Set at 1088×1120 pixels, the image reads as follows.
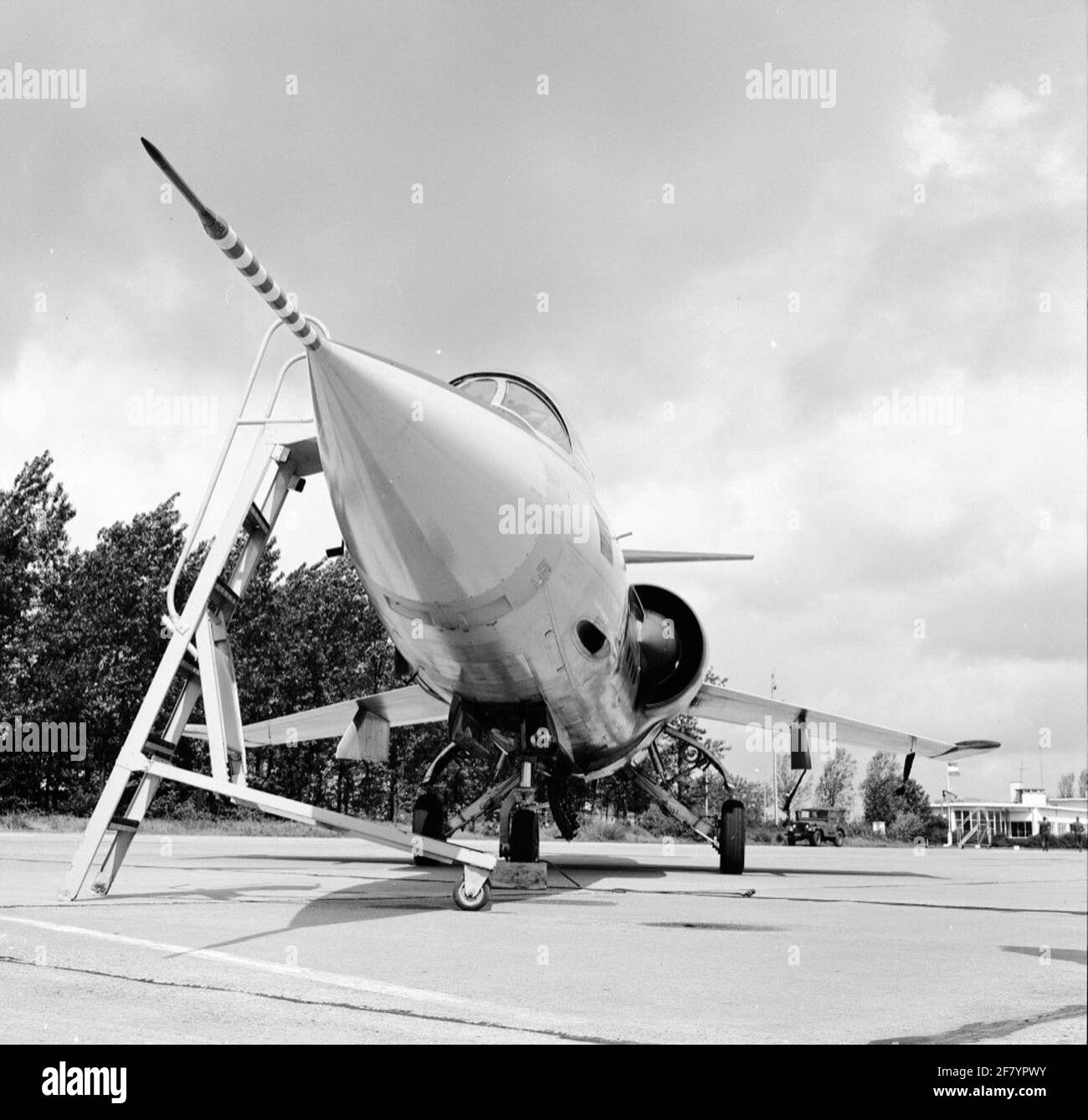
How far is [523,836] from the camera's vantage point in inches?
354

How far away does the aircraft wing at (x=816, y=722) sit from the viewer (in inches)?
547

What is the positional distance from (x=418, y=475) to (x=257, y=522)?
9.62 ft

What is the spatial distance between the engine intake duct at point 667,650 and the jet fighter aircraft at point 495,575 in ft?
0.05

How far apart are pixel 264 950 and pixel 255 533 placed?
147 inches

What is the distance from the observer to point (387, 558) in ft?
19.7

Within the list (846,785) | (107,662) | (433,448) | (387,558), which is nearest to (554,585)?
(387,558)


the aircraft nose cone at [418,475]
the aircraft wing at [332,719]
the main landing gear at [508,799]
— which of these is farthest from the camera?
the aircraft wing at [332,719]

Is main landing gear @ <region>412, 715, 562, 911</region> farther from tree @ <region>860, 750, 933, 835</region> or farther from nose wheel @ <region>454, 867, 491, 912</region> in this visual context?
tree @ <region>860, 750, 933, 835</region>

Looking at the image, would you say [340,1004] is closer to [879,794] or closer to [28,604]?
[28,604]

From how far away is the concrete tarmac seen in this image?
323cm

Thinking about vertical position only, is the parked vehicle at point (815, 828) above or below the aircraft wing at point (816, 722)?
below

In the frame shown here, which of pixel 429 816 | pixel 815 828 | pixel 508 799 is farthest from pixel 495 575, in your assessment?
pixel 815 828

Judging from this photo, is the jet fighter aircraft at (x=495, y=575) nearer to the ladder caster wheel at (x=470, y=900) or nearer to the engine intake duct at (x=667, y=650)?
the engine intake duct at (x=667, y=650)

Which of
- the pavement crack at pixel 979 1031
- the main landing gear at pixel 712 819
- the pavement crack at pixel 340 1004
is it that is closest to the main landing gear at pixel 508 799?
the main landing gear at pixel 712 819
